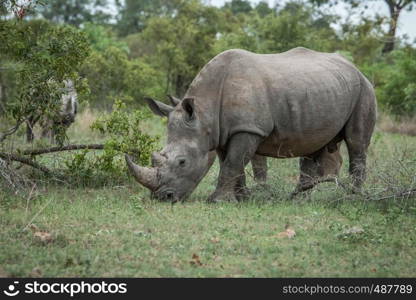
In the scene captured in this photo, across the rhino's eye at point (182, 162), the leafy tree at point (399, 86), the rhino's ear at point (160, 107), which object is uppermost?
the rhino's ear at point (160, 107)

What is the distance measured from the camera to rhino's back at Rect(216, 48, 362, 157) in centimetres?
828

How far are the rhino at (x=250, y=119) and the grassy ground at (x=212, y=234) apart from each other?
1.19ft

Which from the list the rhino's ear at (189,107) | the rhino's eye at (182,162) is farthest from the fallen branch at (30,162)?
the rhino's ear at (189,107)

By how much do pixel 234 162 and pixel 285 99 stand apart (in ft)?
3.42

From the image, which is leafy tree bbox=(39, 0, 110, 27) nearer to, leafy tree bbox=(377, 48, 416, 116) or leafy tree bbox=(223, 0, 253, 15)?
leafy tree bbox=(223, 0, 253, 15)

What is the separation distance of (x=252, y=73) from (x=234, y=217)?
206cm

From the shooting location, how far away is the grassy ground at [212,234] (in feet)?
18.1

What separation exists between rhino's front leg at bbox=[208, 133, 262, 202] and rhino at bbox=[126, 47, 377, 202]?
0.04 ft

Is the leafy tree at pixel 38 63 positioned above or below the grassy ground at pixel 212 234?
above

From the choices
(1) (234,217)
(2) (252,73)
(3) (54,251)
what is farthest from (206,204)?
(3) (54,251)

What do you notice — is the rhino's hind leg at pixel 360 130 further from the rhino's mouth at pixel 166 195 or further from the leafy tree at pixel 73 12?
the leafy tree at pixel 73 12

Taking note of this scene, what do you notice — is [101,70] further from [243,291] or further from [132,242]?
[243,291]

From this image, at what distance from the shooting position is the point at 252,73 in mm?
8469

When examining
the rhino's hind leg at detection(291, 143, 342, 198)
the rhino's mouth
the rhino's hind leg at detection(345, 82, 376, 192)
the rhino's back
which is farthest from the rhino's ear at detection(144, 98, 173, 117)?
the rhino's hind leg at detection(345, 82, 376, 192)
